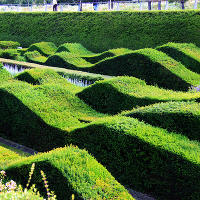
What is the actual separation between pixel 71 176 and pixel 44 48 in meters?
20.2

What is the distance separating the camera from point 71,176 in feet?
19.8

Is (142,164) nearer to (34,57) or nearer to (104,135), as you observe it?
(104,135)

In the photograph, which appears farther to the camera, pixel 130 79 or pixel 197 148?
pixel 130 79

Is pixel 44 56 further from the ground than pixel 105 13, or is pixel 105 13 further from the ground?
pixel 105 13

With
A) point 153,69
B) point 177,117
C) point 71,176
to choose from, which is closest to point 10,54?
point 153,69

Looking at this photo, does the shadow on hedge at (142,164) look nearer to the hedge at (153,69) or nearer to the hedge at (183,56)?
the hedge at (153,69)

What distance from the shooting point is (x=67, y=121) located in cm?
1002

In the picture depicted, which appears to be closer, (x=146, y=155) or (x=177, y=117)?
(x=146, y=155)

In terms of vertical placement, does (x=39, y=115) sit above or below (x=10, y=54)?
below

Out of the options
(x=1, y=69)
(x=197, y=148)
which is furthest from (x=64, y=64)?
(x=197, y=148)

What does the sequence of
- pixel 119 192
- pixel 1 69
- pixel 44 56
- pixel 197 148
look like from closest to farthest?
pixel 119 192
pixel 197 148
pixel 1 69
pixel 44 56

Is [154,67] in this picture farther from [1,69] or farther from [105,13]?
[105,13]

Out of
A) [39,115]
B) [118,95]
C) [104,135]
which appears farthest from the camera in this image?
[118,95]

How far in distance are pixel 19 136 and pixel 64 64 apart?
978 cm
